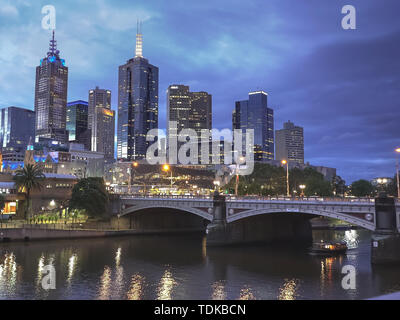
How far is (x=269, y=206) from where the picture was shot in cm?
6562

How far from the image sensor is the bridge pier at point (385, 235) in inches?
1997

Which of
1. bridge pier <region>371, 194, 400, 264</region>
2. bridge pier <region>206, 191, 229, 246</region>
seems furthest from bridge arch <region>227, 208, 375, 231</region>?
bridge pier <region>371, 194, 400, 264</region>

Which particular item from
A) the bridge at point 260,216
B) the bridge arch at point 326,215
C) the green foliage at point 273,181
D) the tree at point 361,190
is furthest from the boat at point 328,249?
the tree at point 361,190

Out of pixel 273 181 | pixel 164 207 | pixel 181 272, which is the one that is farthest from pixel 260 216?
pixel 273 181

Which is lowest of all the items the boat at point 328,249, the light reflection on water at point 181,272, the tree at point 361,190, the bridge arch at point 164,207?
the light reflection on water at point 181,272

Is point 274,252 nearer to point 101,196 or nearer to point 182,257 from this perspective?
point 182,257

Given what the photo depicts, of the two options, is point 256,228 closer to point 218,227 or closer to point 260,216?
point 260,216

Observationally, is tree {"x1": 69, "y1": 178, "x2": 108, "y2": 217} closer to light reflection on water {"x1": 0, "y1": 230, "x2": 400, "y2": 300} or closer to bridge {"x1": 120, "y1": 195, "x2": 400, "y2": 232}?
bridge {"x1": 120, "y1": 195, "x2": 400, "y2": 232}

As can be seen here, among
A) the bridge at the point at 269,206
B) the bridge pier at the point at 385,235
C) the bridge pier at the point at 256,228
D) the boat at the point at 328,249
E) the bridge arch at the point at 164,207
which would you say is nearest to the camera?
the bridge pier at the point at 385,235

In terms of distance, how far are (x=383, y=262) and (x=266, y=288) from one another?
19281mm

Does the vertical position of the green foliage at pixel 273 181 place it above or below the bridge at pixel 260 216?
above

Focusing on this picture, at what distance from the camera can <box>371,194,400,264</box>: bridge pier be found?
50719 mm

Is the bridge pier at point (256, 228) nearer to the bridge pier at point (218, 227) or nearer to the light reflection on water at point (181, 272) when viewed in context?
the bridge pier at point (218, 227)

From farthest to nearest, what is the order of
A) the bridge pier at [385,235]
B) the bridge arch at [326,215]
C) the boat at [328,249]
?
the boat at [328,249], the bridge arch at [326,215], the bridge pier at [385,235]
